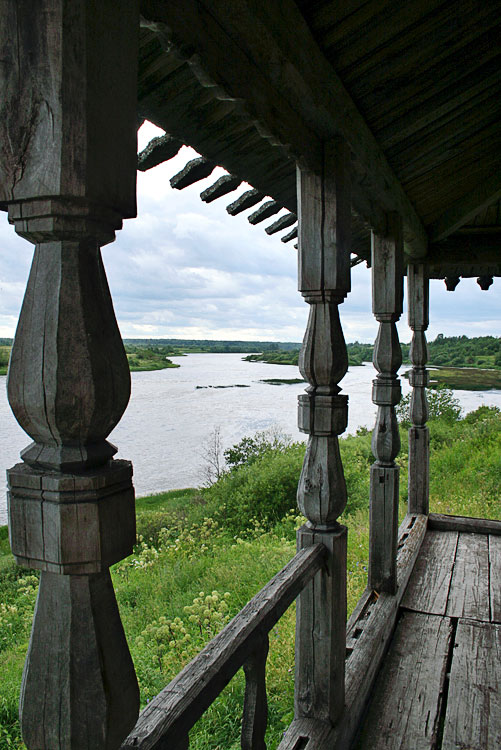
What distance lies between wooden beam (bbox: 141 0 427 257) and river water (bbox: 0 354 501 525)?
13858 millimetres

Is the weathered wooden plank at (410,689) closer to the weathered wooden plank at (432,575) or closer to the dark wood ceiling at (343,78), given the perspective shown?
the weathered wooden plank at (432,575)

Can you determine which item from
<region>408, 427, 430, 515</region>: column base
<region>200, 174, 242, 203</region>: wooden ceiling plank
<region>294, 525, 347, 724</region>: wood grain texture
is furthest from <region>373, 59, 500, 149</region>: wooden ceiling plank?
<region>408, 427, 430, 515</region>: column base

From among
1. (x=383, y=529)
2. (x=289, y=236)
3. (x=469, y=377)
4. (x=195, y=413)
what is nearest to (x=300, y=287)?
(x=383, y=529)

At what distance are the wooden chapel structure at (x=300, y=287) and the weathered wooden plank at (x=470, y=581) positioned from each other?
0.06ft

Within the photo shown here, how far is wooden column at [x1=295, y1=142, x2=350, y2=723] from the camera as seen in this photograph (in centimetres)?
183

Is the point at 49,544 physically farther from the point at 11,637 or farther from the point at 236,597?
the point at 11,637

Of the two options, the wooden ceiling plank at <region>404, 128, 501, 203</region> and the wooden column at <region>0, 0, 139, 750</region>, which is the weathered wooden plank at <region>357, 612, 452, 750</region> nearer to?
the wooden column at <region>0, 0, 139, 750</region>

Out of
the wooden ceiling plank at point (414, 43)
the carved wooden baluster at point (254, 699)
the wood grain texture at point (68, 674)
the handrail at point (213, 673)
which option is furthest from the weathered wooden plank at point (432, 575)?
the wood grain texture at point (68, 674)

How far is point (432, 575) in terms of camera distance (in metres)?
3.58

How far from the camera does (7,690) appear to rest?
511cm

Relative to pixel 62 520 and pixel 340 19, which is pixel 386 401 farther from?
pixel 62 520

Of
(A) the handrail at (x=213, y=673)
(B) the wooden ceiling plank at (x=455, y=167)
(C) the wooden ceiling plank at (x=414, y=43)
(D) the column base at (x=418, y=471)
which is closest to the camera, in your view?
(A) the handrail at (x=213, y=673)

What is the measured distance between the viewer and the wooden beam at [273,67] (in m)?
1.02

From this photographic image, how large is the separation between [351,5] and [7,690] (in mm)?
5808
